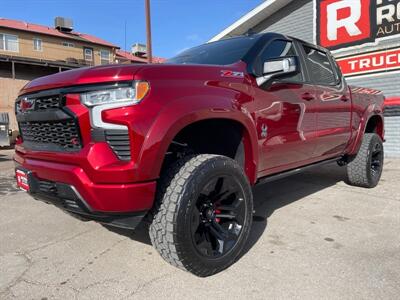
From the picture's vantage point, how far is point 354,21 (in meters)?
9.21

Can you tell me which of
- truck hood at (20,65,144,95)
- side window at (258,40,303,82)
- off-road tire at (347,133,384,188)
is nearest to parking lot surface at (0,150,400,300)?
off-road tire at (347,133,384,188)

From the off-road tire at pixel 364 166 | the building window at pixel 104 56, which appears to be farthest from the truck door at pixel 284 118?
the building window at pixel 104 56

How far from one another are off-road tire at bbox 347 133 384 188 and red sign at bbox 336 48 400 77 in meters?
4.02

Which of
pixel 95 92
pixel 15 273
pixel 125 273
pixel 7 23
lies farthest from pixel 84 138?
pixel 7 23

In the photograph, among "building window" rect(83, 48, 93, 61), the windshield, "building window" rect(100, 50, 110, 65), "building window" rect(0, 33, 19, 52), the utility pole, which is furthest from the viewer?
"building window" rect(100, 50, 110, 65)

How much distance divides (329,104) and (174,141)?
2.27 metres

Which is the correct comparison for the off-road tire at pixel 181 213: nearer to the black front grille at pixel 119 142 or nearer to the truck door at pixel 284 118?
the black front grille at pixel 119 142

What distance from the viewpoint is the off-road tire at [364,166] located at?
5160 mm

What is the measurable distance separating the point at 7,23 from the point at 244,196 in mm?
31028

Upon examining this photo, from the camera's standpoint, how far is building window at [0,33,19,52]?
27250 mm

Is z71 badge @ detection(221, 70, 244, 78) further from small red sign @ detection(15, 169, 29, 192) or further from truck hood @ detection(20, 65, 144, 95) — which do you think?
small red sign @ detection(15, 169, 29, 192)

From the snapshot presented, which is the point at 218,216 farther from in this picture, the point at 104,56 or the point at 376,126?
the point at 104,56

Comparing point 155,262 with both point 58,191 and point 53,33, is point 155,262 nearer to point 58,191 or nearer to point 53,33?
point 58,191

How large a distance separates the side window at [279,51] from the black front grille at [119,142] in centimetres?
160
